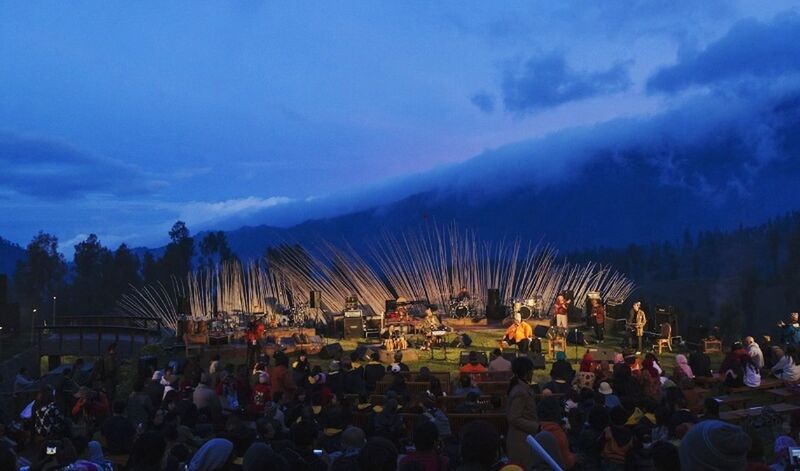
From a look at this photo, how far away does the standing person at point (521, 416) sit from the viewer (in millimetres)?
6523

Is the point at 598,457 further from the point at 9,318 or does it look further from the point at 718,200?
the point at 718,200

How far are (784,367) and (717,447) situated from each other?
→ 12326 mm

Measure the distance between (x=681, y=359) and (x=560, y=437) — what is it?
25.8 feet

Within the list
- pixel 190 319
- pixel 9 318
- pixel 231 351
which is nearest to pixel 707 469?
pixel 231 351

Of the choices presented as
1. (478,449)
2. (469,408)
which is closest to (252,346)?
(469,408)

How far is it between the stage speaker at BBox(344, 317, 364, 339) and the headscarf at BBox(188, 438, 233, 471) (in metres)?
18.6

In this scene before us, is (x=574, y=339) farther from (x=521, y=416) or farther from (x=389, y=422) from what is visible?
(x=521, y=416)

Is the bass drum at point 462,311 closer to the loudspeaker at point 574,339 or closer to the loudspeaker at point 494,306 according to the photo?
the loudspeaker at point 494,306

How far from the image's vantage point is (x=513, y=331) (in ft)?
63.5

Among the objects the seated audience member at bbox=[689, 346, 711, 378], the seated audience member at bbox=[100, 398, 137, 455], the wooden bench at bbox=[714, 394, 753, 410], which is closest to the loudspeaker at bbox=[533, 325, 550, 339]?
the seated audience member at bbox=[689, 346, 711, 378]

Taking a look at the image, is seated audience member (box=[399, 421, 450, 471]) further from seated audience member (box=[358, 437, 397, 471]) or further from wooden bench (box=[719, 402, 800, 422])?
wooden bench (box=[719, 402, 800, 422])

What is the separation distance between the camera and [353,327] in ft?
76.4

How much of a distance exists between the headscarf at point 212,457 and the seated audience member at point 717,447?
3009 mm

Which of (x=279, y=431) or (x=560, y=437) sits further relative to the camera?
(x=279, y=431)
